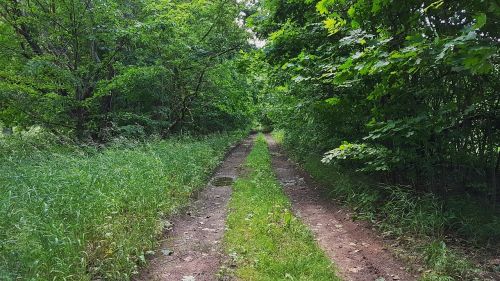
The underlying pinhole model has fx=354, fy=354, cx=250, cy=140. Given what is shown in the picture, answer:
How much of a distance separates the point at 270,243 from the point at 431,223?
2.43 metres

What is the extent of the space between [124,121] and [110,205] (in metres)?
9.81

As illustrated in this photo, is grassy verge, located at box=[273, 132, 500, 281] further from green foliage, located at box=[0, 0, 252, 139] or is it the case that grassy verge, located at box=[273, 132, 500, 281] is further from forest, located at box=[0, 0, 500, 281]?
green foliage, located at box=[0, 0, 252, 139]

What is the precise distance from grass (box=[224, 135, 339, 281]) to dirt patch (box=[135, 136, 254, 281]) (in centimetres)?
24

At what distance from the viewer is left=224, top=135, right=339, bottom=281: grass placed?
4.46 m

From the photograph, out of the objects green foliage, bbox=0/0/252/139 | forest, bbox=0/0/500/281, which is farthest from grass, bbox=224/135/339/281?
green foliage, bbox=0/0/252/139

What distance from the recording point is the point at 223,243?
554 cm

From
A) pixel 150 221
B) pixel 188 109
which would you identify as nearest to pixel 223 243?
pixel 150 221

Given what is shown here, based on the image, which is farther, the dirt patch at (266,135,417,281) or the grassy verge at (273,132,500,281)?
the dirt patch at (266,135,417,281)

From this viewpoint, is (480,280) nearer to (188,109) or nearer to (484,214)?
(484,214)

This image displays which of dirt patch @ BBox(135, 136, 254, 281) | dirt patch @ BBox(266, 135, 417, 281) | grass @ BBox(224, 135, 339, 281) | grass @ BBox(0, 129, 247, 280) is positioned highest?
grass @ BBox(0, 129, 247, 280)

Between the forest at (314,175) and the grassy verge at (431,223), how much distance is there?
1.1 inches

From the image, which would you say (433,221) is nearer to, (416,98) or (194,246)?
(416,98)

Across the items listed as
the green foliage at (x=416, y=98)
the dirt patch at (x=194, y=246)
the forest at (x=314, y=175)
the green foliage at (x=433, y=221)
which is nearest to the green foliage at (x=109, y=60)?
the forest at (x=314, y=175)

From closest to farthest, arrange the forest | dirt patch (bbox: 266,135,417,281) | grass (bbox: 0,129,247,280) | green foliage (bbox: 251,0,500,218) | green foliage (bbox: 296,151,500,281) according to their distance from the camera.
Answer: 1. grass (bbox: 0,129,247,280)
2. the forest
3. green foliage (bbox: 296,151,500,281)
4. green foliage (bbox: 251,0,500,218)
5. dirt patch (bbox: 266,135,417,281)
